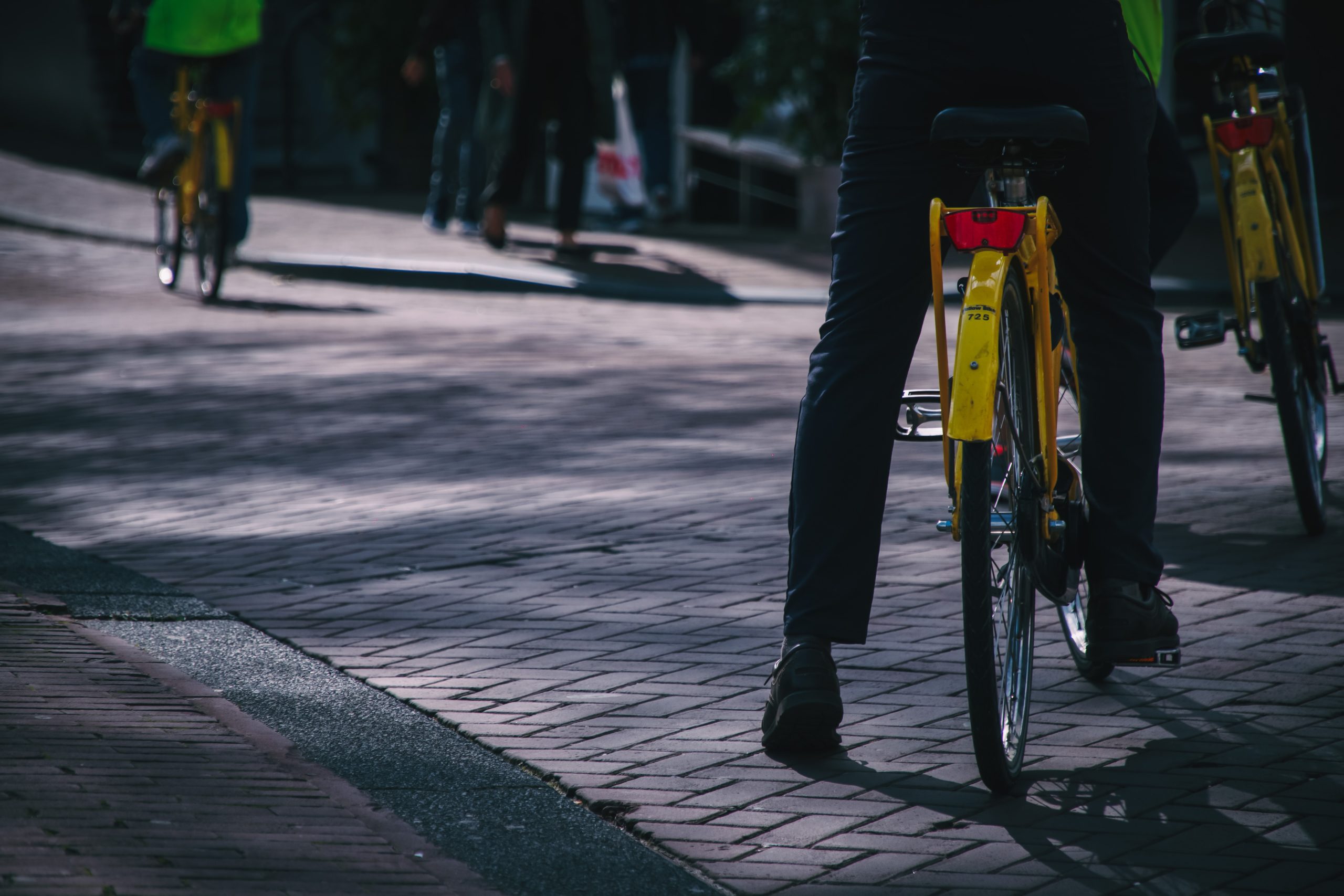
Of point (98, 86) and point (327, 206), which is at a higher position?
point (98, 86)

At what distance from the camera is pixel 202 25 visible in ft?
30.5

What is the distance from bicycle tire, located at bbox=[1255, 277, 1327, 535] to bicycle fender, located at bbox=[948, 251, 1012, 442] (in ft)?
6.44

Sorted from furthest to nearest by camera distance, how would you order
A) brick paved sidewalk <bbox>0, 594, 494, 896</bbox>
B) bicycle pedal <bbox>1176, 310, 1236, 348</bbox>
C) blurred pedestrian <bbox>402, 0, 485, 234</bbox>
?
blurred pedestrian <bbox>402, 0, 485, 234</bbox>
bicycle pedal <bbox>1176, 310, 1236, 348</bbox>
brick paved sidewalk <bbox>0, 594, 494, 896</bbox>

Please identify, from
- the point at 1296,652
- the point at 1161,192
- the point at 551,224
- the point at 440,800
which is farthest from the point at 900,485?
the point at 551,224

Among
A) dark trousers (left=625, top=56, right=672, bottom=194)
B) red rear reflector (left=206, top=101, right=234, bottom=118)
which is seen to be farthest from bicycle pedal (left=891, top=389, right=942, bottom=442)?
dark trousers (left=625, top=56, right=672, bottom=194)

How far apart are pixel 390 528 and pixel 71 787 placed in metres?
2.16

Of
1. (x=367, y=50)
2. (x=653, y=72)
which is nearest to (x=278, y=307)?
(x=653, y=72)

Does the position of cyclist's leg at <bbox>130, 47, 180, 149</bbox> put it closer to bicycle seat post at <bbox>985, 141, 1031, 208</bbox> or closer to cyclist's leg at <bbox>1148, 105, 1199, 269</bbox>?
cyclist's leg at <bbox>1148, 105, 1199, 269</bbox>

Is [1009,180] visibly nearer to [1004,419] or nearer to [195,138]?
[1004,419]

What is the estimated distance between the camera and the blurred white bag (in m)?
13.2

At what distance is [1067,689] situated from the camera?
3.35 metres

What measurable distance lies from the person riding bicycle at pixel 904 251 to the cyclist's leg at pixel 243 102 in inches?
A: 280

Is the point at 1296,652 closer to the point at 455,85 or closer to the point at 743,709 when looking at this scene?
the point at 743,709

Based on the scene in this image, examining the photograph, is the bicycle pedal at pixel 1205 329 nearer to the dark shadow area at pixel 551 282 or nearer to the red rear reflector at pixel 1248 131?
the red rear reflector at pixel 1248 131
